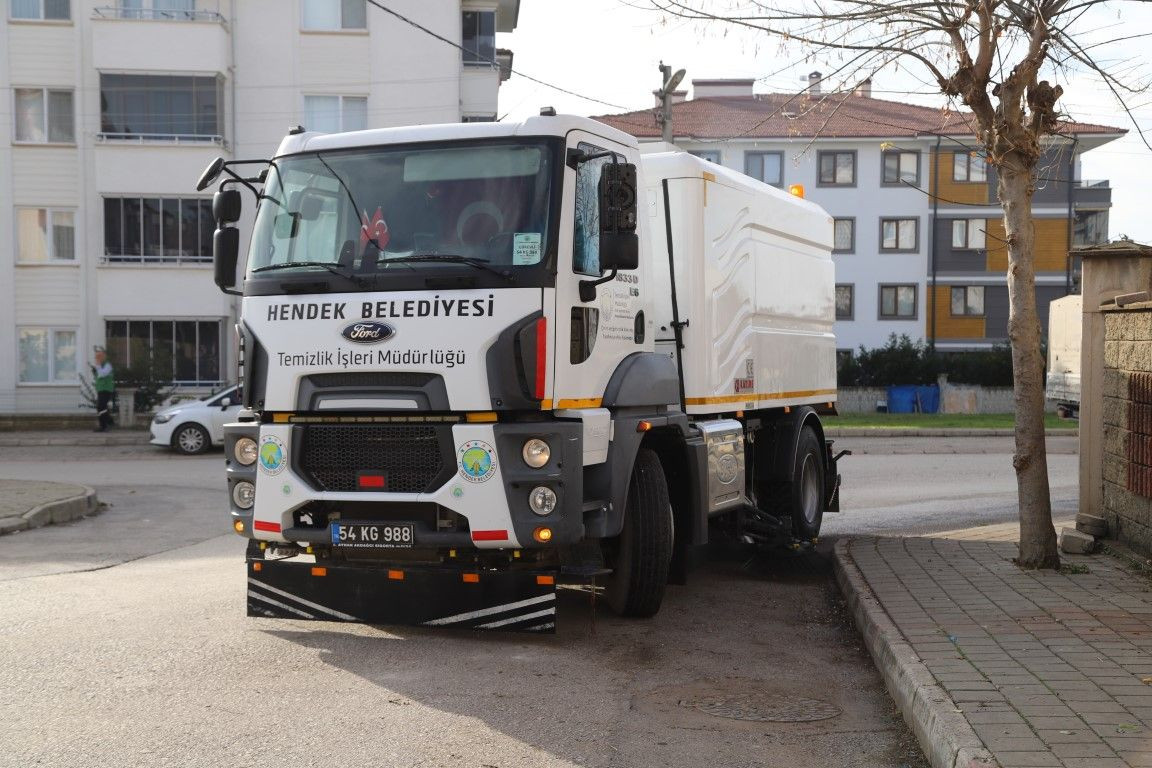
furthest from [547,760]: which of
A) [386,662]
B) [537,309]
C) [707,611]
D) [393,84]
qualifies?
[393,84]

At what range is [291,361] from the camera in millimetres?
7230

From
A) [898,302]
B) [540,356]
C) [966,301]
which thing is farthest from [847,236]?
[540,356]

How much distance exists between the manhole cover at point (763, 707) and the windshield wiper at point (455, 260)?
2452mm

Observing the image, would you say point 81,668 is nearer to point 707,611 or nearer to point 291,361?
point 291,361

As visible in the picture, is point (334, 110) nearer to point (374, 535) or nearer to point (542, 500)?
point (374, 535)

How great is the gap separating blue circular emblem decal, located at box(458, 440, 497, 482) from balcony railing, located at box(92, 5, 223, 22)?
92.6 feet

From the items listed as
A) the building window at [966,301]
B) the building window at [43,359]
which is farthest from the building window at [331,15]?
the building window at [966,301]

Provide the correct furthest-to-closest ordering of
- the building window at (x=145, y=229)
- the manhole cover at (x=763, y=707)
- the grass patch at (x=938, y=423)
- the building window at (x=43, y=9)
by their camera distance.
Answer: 1. the building window at (x=43, y=9)
2. the building window at (x=145, y=229)
3. the grass patch at (x=938, y=423)
4. the manhole cover at (x=763, y=707)

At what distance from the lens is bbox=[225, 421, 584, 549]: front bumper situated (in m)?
6.86

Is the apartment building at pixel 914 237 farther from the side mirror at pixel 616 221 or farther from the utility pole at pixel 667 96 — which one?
the side mirror at pixel 616 221

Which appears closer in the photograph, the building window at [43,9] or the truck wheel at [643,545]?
the truck wheel at [643,545]

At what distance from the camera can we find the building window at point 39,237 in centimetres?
3300

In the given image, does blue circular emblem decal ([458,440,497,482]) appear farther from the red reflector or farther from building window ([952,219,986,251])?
building window ([952,219,986,251])

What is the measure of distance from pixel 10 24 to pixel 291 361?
3017 cm
